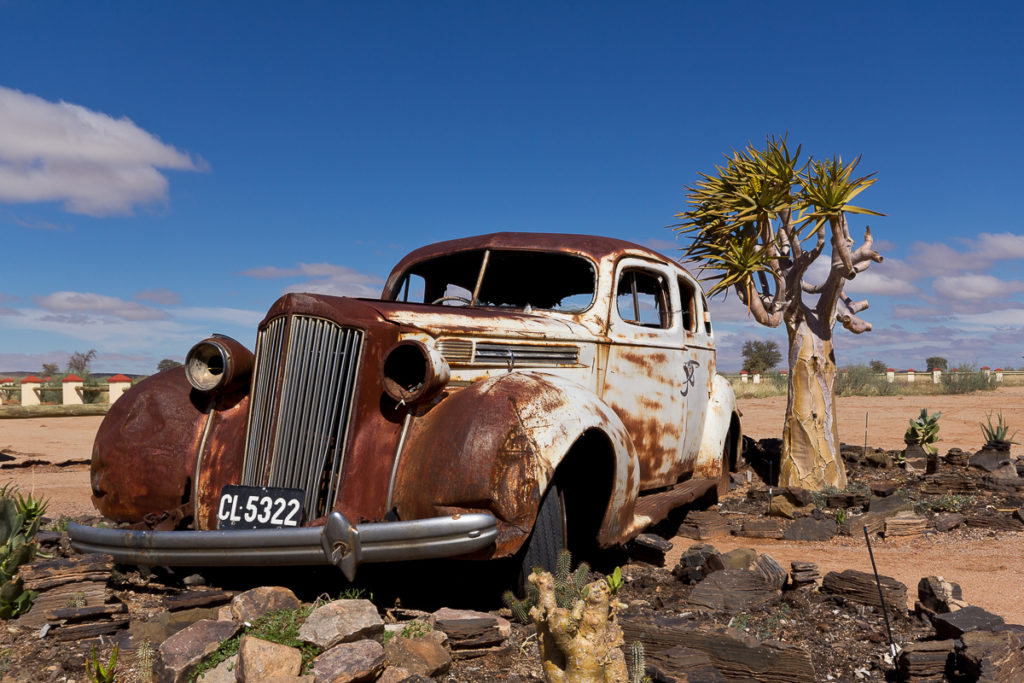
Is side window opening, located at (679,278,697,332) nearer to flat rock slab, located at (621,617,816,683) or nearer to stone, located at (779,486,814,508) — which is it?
stone, located at (779,486,814,508)

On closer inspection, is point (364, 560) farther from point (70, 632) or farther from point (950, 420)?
point (950, 420)

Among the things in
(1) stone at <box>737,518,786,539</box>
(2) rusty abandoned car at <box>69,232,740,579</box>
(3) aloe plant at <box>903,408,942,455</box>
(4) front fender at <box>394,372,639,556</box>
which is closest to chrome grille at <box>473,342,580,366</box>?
(2) rusty abandoned car at <box>69,232,740,579</box>

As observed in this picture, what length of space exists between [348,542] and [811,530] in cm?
456

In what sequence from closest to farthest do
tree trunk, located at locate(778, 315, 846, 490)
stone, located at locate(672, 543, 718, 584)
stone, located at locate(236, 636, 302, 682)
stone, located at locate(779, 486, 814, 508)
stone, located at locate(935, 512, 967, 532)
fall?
stone, located at locate(236, 636, 302, 682) → stone, located at locate(672, 543, 718, 584) → stone, located at locate(935, 512, 967, 532) → stone, located at locate(779, 486, 814, 508) → tree trunk, located at locate(778, 315, 846, 490)

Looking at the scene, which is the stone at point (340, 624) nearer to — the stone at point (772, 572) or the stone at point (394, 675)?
the stone at point (394, 675)

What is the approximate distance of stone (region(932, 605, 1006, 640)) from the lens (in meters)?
3.55

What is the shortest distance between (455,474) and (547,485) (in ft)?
1.51

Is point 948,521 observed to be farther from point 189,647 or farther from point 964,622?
point 189,647

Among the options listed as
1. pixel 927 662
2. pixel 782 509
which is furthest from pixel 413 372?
pixel 782 509

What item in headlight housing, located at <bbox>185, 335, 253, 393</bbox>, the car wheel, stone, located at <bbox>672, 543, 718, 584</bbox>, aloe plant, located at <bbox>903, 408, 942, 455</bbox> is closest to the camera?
headlight housing, located at <bbox>185, 335, 253, 393</bbox>

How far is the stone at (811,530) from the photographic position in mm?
6684

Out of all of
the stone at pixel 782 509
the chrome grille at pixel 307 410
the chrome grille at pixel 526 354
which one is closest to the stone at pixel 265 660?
the chrome grille at pixel 307 410

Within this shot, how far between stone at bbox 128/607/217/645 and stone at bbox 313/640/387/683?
0.97 meters

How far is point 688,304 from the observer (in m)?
6.72
